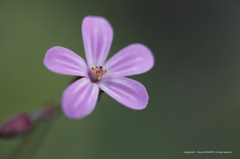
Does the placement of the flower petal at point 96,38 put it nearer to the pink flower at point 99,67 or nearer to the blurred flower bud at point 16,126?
the pink flower at point 99,67

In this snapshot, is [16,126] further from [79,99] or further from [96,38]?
[96,38]

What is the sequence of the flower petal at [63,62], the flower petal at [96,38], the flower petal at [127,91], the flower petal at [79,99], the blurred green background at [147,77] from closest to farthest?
the flower petal at [79,99] → the flower petal at [63,62] → the flower petal at [127,91] → the flower petal at [96,38] → the blurred green background at [147,77]

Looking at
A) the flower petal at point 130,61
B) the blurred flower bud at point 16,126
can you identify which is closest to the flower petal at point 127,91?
the flower petal at point 130,61

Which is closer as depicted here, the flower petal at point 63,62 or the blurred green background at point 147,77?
the flower petal at point 63,62

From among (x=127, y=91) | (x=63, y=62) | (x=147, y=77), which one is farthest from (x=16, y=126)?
(x=147, y=77)

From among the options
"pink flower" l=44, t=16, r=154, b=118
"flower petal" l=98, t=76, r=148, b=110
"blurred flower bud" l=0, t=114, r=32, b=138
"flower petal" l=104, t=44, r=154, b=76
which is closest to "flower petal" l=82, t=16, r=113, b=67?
"pink flower" l=44, t=16, r=154, b=118

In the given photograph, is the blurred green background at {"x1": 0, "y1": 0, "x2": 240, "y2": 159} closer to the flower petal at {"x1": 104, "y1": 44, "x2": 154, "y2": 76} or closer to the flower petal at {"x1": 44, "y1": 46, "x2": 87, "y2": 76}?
the flower petal at {"x1": 104, "y1": 44, "x2": 154, "y2": 76}
